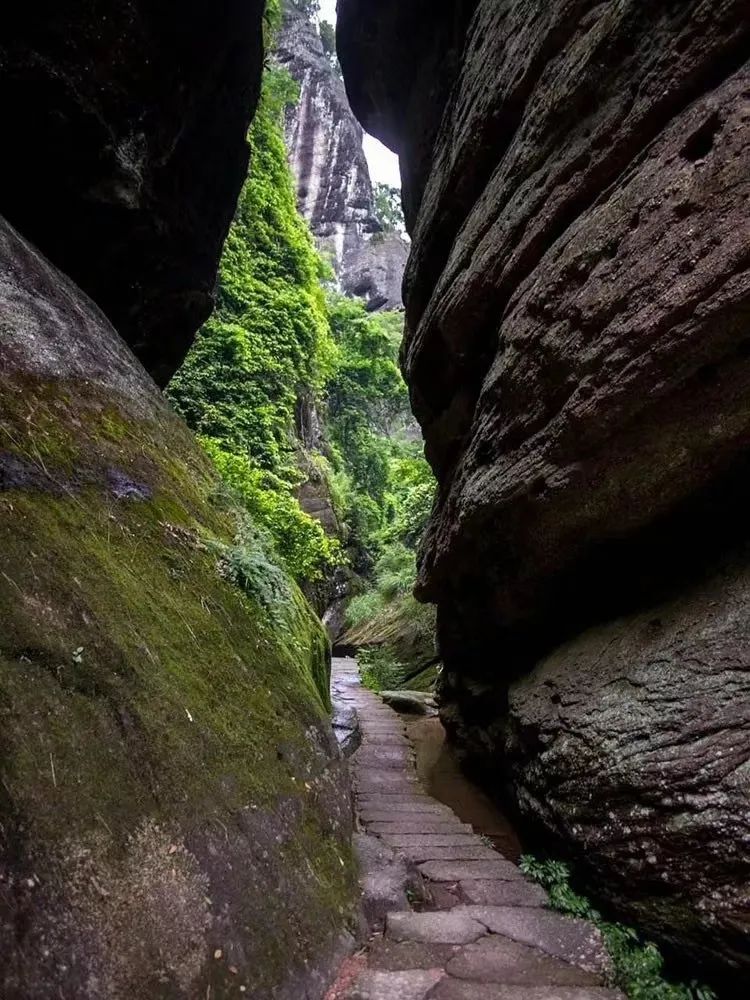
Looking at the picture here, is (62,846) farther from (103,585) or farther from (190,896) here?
(103,585)

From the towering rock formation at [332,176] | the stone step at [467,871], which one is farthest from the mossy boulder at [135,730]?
the towering rock formation at [332,176]

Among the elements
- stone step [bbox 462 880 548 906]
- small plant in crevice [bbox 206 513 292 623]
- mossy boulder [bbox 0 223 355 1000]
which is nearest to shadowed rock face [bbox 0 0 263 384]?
mossy boulder [bbox 0 223 355 1000]

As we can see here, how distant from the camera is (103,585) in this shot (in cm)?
343

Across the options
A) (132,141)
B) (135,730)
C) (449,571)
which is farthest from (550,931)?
(132,141)

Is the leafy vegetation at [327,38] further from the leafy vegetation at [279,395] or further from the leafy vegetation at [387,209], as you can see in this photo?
the leafy vegetation at [279,395]

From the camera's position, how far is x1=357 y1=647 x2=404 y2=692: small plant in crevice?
13.0m

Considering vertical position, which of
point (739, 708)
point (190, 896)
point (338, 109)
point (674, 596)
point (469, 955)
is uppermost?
point (338, 109)

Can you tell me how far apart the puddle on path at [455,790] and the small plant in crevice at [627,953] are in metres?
0.98

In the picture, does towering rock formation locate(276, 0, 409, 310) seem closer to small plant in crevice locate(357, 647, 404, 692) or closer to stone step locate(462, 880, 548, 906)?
small plant in crevice locate(357, 647, 404, 692)

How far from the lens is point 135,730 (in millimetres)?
2959

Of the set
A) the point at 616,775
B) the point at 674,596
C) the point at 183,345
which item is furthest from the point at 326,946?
the point at 183,345

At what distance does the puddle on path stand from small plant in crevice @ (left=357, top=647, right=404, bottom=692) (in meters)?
3.34

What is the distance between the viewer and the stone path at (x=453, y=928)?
2.97 metres

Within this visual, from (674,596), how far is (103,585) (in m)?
4.01
